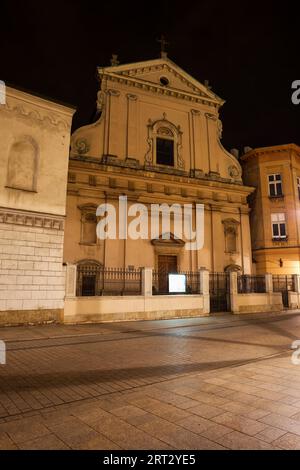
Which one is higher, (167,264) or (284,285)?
(167,264)

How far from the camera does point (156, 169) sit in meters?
23.7

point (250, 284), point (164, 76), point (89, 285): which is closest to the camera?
point (89, 285)

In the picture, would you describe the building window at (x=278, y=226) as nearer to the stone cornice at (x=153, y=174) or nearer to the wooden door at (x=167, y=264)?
the stone cornice at (x=153, y=174)

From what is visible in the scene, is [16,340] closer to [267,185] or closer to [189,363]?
[189,363]

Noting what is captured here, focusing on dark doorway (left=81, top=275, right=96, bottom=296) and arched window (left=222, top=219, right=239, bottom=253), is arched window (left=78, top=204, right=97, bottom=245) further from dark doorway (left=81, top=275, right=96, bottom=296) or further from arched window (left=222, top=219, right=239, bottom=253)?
arched window (left=222, top=219, right=239, bottom=253)

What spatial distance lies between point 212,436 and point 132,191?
64.2 ft

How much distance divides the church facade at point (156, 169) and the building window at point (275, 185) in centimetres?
365

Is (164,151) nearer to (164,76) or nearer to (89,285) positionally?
(164,76)

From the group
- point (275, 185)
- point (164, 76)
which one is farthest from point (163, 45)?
point (275, 185)

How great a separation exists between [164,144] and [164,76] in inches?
236

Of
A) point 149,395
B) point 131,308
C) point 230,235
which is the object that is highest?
point 230,235

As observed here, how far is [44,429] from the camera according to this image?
3771 mm

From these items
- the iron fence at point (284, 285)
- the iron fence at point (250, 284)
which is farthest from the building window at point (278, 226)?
the iron fence at point (250, 284)

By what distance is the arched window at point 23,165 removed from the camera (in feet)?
46.5
